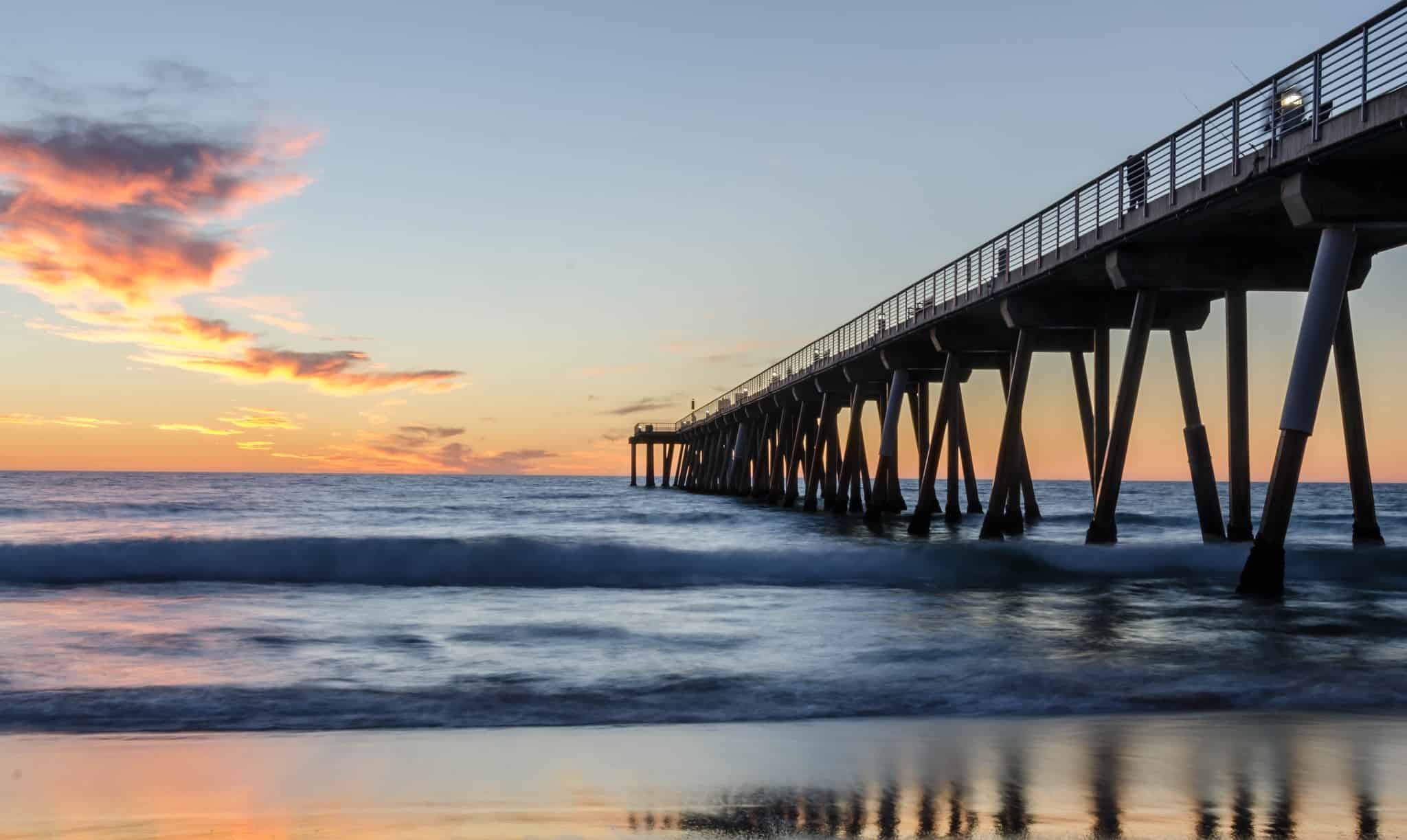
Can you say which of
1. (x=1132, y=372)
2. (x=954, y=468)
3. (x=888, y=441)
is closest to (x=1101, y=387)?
(x=1132, y=372)

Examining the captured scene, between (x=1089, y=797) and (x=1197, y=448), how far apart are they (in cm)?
1737

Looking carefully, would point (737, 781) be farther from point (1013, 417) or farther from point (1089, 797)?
point (1013, 417)

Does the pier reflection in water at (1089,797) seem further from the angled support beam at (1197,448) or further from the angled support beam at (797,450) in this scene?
the angled support beam at (797,450)

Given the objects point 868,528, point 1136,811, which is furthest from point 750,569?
point 1136,811

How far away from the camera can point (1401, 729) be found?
24.6ft

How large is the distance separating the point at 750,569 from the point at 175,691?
47.3 feet

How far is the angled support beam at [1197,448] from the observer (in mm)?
20938

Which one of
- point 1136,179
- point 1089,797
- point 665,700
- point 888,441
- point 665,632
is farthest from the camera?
point 888,441

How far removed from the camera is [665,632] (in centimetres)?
1295

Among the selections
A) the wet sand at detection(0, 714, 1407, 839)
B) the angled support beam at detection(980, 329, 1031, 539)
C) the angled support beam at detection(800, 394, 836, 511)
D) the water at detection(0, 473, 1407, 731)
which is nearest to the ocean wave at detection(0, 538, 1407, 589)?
the water at detection(0, 473, 1407, 731)

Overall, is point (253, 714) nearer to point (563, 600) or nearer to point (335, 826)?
point (335, 826)

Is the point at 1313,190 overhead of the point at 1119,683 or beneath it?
overhead

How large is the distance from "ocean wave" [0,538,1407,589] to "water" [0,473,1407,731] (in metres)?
0.07

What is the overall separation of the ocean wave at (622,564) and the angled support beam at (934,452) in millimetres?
3138
